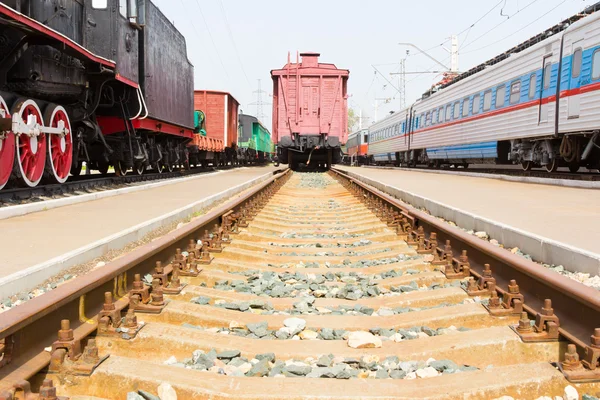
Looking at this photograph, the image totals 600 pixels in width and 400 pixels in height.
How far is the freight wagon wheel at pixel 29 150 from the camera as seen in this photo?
7.89 m

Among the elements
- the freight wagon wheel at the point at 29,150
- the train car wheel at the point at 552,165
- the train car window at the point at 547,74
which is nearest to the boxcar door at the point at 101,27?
the freight wagon wheel at the point at 29,150

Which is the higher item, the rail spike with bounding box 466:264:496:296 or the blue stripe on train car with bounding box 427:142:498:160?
the blue stripe on train car with bounding box 427:142:498:160

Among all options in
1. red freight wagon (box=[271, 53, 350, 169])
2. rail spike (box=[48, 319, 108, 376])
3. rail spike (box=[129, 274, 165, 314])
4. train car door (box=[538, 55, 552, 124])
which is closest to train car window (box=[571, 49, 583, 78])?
train car door (box=[538, 55, 552, 124])

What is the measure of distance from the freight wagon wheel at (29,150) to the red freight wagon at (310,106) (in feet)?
48.5

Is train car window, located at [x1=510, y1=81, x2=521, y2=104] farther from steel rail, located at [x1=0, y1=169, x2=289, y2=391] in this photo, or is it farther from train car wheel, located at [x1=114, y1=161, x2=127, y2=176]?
steel rail, located at [x1=0, y1=169, x2=289, y2=391]

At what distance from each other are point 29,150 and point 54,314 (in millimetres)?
6330

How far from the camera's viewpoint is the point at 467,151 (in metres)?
20.5

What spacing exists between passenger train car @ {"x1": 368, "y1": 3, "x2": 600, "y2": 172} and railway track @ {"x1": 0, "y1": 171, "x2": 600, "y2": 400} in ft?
28.2

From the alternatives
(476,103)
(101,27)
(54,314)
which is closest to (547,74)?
(476,103)

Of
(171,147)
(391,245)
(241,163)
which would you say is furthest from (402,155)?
(391,245)

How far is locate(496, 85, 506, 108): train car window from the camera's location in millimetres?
16672

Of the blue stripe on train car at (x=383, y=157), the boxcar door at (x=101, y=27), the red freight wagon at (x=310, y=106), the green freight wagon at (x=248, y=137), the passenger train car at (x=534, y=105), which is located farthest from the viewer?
the green freight wagon at (x=248, y=137)

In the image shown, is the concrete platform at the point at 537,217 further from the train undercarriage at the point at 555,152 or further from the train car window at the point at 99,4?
the train car window at the point at 99,4

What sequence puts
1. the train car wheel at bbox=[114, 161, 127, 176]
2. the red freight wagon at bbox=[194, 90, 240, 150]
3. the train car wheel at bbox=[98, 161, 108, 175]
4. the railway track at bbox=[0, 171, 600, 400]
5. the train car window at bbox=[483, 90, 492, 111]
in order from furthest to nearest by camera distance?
1. the red freight wagon at bbox=[194, 90, 240, 150]
2. the train car window at bbox=[483, 90, 492, 111]
3. the train car wheel at bbox=[98, 161, 108, 175]
4. the train car wheel at bbox=[114, 161, 127, 176]
5. the railway track at bbox=[0, 171, 600, 400]
